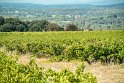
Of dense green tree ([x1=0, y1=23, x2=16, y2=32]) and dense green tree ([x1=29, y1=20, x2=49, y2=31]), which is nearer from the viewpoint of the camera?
dense green tree ([x1=0, y1=23, x2=16, y2=32])

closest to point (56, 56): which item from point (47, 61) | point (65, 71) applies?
point (47, 61)

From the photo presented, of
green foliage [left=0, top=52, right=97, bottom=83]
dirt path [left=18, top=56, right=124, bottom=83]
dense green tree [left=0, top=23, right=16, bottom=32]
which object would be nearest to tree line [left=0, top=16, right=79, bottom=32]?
dense green tree [left=0, top=23, right=16, bottom=32]

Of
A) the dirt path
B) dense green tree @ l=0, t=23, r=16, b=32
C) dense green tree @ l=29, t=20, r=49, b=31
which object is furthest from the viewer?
dense green tree @ l=29, t=20, r=49, b=31

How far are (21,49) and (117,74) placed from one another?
12.3 meters

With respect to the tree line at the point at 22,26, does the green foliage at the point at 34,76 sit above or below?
above

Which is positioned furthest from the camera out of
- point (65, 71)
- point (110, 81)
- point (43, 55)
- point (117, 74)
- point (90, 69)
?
point (43, 55)

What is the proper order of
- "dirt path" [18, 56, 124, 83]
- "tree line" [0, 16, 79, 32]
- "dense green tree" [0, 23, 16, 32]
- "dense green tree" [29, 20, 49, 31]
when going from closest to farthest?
1. "dirt path" [18, 56, 124, 83]
2. "dense green tree" [0, 23, 16, 32]
3. "tree line" [0, 16, 79, 32]
4. "dense green tree" [29, 20, 49, 31]

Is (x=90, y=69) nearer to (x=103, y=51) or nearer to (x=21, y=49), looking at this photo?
Result: (x=103, y=51)

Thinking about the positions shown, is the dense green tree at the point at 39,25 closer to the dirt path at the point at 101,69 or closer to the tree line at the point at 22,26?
the tree line at the point at 22,26

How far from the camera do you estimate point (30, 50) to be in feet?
93.3

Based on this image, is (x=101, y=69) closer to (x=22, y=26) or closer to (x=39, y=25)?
(x=22, y=26)

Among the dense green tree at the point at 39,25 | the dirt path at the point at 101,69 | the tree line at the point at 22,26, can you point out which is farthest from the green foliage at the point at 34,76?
the dense green tree at the point at 39,25

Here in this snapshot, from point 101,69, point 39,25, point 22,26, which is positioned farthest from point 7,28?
point 101,69

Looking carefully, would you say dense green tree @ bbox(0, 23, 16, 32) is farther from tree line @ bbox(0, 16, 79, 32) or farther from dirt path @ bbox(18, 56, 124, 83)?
dirt path @ bbox(18, 56, 124, 83)
